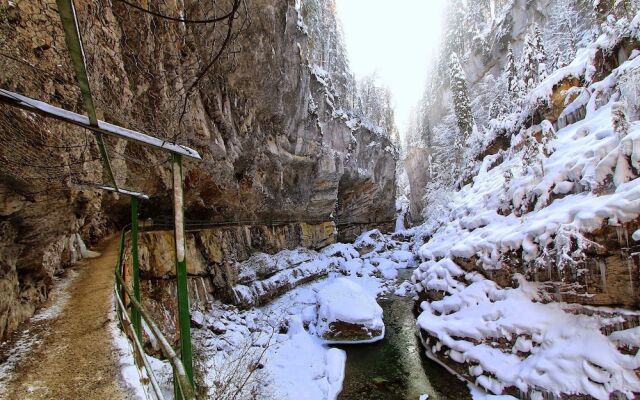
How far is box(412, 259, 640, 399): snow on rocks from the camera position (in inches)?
283

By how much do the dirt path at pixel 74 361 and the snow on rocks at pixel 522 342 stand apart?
8981mm

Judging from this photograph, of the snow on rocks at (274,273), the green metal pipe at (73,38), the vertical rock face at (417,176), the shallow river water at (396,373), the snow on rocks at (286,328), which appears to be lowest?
the shallow river water at (396,373)

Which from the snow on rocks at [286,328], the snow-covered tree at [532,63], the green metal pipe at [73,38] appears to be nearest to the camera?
the green metal pipe at [73,38]

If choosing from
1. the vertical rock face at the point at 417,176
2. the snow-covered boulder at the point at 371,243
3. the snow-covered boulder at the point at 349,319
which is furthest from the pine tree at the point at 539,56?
the vertical rock face at the point at 417,176

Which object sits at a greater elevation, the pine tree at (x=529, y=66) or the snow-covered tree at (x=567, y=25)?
the snow-covered tree at (x=567, y=25)

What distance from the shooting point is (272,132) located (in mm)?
20578

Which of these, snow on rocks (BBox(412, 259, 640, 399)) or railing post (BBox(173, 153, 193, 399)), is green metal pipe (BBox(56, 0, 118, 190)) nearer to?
railing post (BBox(173, 153, 193, 399))

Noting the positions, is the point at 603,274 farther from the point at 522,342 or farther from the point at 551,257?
the point at 522,342

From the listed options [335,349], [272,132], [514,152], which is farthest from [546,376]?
[272,132]

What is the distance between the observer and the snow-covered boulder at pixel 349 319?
547 inches

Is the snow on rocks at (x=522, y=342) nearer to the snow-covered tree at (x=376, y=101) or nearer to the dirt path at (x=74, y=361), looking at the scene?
the dirt path at (x=74, y=361)

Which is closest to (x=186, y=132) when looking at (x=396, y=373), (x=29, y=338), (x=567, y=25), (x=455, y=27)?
(x=29, y=338)

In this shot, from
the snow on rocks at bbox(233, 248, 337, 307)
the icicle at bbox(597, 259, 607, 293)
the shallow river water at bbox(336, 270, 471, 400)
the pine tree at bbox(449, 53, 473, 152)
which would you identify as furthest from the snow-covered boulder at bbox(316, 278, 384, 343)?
the pine tree at bbox(449, 53, 473, 152)

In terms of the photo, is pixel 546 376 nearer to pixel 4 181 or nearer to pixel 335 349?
pixel 335 349
